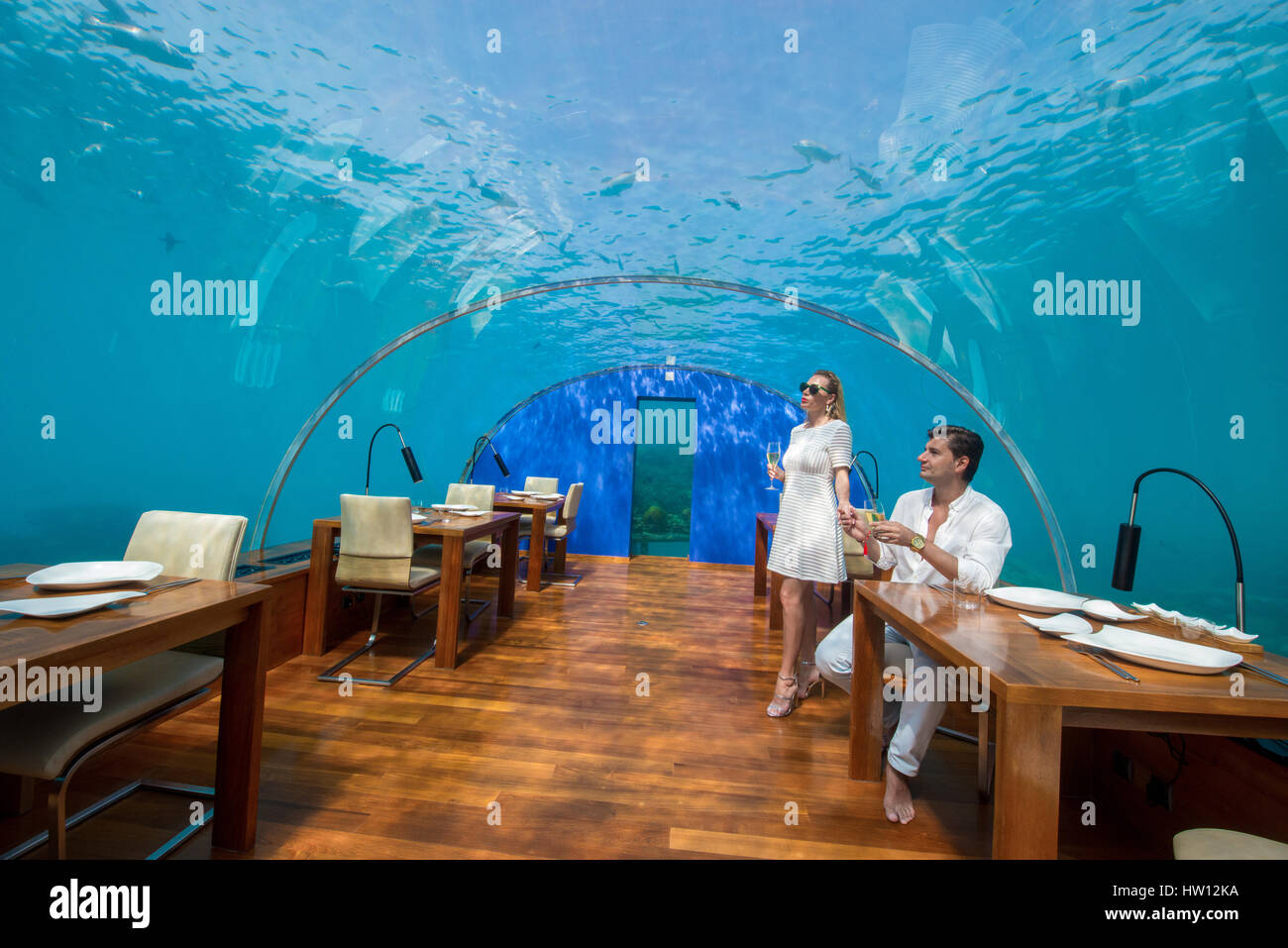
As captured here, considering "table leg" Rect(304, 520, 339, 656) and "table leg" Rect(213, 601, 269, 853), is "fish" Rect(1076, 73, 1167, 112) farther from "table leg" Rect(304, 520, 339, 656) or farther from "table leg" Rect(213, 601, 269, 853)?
"table leg" Rect(304, 520, 339, 656)

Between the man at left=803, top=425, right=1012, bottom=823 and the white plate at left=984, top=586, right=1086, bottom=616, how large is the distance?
57 millimetres

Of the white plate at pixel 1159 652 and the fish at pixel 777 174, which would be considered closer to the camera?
the white plate at pixel 1159 652

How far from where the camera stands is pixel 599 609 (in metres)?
5.17

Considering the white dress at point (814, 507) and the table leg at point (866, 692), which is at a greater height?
the white dress at point (814, 507)

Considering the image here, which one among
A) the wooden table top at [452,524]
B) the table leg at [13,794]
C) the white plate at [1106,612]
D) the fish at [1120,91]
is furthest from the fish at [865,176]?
the table leg at [13,794]

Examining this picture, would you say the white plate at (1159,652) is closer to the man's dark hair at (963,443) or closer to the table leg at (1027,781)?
the table leg at (1027,781)

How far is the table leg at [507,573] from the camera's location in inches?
184

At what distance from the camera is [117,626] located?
1275 mm

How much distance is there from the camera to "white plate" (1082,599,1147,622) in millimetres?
1688

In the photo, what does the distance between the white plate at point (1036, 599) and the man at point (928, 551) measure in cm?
6

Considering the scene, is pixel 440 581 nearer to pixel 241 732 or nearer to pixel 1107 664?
pixel 241 732

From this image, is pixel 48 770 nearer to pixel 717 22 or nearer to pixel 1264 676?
pixel 1264 676

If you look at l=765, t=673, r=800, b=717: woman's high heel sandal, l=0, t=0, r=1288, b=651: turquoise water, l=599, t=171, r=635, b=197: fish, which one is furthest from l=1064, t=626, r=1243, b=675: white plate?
l=599, t=171, r=635, b=197: fish
